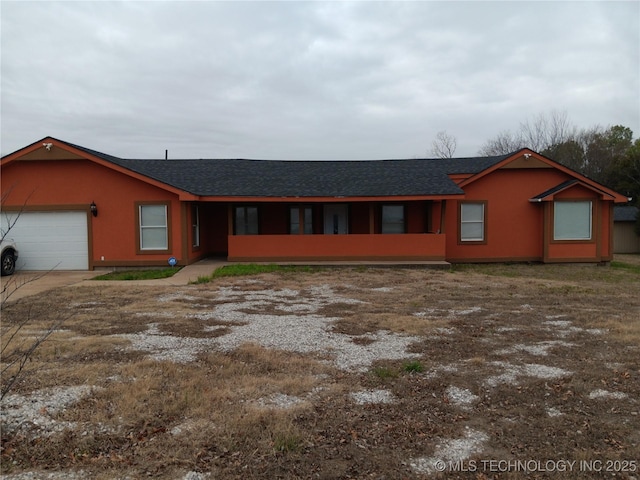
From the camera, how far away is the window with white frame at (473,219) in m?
17.2

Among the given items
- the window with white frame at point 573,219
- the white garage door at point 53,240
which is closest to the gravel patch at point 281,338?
the white garage door at point 53,240

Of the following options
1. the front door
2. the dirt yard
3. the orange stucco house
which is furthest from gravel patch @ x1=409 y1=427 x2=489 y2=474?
the front door

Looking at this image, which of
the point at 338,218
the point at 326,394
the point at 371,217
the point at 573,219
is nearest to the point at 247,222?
the point at 338,218

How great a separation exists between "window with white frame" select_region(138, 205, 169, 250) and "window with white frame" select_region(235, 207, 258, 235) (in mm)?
3600

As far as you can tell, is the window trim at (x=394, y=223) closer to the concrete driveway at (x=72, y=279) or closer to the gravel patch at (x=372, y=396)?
the concrete driveway at (x=72, y=279)

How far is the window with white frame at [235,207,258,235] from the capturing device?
59.3 ft

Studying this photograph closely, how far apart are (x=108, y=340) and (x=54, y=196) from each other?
1024cm

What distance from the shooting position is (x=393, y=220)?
17.9 meters

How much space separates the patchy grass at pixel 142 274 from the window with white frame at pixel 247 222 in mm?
3944

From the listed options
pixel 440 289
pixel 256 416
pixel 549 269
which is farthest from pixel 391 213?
pixel 256 416

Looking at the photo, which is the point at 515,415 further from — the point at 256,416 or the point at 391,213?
the point at 391,213

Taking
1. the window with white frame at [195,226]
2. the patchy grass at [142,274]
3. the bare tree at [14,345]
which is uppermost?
the window with white frame at [195,226]

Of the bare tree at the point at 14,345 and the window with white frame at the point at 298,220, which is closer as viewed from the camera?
the bare tree at the point at 14,345

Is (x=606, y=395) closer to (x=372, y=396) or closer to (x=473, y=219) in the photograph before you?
(x=372, y=396)
